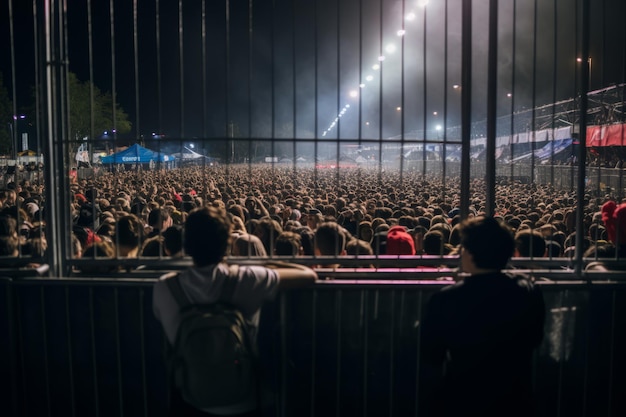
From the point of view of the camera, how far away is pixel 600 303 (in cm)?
412

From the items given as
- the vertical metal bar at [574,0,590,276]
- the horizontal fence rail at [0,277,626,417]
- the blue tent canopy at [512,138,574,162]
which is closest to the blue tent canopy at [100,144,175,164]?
the horizontal fence rail at [0,277,626,417]

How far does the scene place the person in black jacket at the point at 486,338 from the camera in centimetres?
304

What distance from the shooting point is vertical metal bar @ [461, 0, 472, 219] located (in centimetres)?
426

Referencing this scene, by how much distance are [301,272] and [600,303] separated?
1935 mm

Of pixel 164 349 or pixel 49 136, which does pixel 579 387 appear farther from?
pixel 49 136

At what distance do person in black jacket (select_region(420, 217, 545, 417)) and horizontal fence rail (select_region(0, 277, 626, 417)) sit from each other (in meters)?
0.93

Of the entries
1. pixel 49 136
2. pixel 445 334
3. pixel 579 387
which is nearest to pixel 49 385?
pixel 49 136

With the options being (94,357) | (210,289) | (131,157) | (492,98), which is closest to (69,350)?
(94,357)

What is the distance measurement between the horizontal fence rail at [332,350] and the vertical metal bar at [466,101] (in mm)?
660

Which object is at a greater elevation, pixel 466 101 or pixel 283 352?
pixel 466 101

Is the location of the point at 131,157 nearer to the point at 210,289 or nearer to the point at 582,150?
the point at 582,150

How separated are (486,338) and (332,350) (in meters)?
1.30

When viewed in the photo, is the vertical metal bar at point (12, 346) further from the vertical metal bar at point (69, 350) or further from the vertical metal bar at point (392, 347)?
the vertical metal bar at point (392, 347)

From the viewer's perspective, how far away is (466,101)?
427 centimetres
